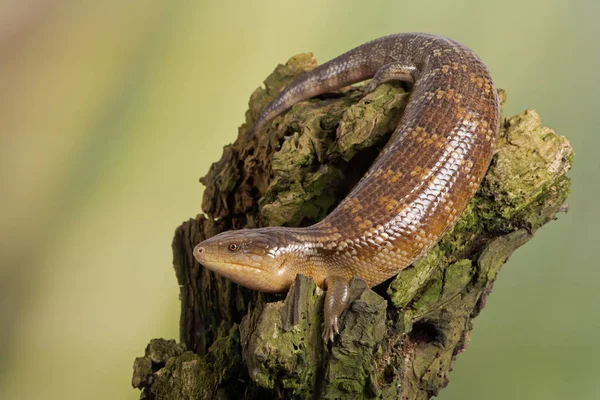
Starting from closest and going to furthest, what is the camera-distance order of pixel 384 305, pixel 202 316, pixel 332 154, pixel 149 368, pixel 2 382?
pixel 384 305 < pixel 149 368 < pixel 332 154 < pixel 202 316 < pixel 2 382

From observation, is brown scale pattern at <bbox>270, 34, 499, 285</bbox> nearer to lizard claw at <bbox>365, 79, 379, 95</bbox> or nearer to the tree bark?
the tree bark

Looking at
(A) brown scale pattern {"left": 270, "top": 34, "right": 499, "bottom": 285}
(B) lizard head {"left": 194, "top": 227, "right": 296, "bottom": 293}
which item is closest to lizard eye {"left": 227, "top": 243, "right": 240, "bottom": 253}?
(B) lizard head {"left": 194, "top": 227, "right": 296, "bottom": 293}

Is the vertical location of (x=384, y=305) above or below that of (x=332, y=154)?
below

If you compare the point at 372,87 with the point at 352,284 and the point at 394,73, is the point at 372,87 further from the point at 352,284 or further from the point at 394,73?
the point at 352,284

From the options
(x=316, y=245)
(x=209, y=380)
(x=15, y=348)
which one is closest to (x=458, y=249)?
(x=316, y=245)

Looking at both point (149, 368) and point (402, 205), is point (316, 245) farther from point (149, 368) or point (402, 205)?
point (149, 368)

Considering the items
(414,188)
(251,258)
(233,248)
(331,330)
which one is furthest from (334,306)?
(414,188)
